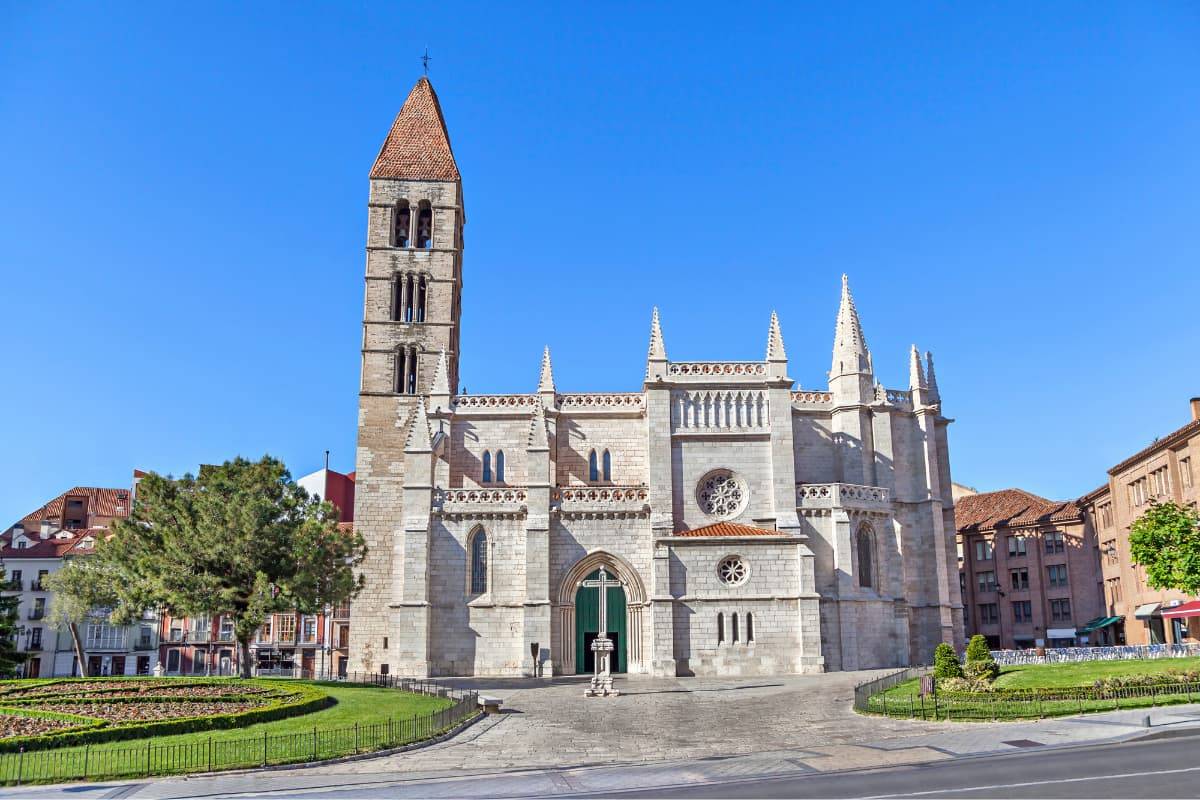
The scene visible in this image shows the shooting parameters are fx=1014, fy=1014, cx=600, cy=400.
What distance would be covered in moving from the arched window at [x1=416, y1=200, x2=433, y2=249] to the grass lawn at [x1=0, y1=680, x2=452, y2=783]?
37207 millimetres

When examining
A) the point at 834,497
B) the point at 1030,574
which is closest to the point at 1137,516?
the point at 1030,574

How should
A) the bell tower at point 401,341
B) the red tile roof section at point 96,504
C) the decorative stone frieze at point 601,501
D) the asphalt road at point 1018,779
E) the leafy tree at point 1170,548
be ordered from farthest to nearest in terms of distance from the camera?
the red tile roof section at point 96,504 < the bell tower at point 401,341 < the decorative stone frieze at point 601,501 < the leafy tree at point 1170,548 < the asphalt road at point 1018,779

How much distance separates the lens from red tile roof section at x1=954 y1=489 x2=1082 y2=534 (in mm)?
65750

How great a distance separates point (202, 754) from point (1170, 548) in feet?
107

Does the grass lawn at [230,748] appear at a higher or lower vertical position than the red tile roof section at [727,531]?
lower

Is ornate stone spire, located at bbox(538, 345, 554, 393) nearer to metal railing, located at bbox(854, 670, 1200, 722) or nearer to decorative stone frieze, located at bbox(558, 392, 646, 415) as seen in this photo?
decorative stone frieze, located at bbox(558, 392, 646, 415)

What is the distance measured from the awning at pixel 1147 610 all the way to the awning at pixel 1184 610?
1106 millimetres

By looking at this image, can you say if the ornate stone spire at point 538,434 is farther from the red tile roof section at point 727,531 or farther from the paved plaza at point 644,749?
the paved plaza at point 644,749

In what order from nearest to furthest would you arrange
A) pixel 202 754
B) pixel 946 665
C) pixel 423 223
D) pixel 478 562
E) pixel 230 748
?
1. pixel 202 754
2. pixel 230 748
3. pixel 946 665
4. pixel 478 562
5. pixel 423 223

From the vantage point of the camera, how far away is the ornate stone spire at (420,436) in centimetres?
4819

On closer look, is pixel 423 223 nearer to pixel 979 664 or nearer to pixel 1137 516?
pixel 979 664

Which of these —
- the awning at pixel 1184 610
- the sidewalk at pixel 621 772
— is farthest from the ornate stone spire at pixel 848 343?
the sidewalk at pixel 621 772

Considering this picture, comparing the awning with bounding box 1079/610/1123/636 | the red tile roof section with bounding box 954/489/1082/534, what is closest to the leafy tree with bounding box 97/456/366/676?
the red tile roof section with bounding box 954/489/1082/534

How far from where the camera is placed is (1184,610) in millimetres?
48438
